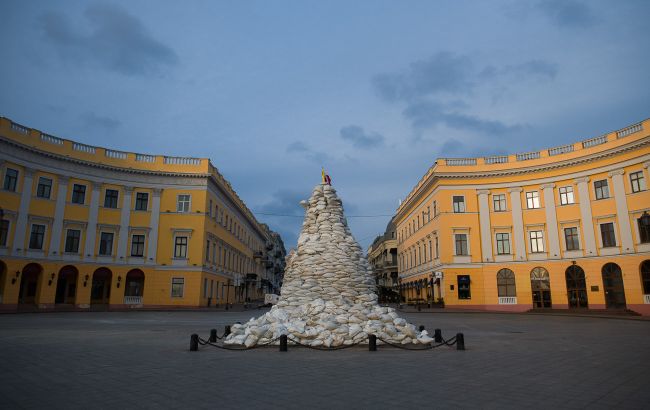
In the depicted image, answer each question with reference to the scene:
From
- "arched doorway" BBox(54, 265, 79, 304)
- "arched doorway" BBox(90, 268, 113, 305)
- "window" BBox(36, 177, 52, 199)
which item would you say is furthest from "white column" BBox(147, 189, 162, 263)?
"window" BBox(36, 177, 52, 199)

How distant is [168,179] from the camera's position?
40094 millimetres

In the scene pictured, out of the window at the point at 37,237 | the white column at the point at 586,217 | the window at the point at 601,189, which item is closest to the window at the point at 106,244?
the window at the point at 37,237

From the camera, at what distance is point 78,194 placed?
36469mm

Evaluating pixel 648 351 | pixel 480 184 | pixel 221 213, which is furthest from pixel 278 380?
pixel 221 213

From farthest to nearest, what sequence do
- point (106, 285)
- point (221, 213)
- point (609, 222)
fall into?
point (221, 213) < point (106, 285) < point (609, 222)

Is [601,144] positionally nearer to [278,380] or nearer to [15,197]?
[278,380]

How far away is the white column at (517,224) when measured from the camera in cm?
3919

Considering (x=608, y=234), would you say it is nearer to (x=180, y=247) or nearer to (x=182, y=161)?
(x=180, y=247)

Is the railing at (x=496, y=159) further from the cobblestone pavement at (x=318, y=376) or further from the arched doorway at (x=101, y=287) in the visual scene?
the arched doorway at (x=101, y=287)

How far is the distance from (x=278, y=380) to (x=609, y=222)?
36037 mm

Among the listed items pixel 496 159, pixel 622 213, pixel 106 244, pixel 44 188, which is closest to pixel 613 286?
pixel 622 213

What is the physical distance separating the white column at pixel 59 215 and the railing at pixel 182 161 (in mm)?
8538

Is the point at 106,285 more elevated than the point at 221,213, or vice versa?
the point at 221,213

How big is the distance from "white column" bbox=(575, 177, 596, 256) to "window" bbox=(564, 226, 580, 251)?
78cm
